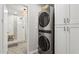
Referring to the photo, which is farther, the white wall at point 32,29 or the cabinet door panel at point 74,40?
the white wall at point 32,29

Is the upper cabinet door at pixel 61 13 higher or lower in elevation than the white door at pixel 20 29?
higher

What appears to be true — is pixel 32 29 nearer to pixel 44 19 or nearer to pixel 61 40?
pixel 44 19

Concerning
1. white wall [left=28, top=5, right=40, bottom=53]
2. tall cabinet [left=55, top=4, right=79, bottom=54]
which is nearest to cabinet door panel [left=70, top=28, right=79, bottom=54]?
tall cabinet [left=55, top=4, right=79, bottom=54]

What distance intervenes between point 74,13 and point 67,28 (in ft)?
1.01

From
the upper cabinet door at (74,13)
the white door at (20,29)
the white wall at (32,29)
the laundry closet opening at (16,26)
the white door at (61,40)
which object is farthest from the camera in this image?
the white door at (20,29)

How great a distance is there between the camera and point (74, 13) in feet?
6.18

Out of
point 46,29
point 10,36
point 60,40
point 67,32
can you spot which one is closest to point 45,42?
point 46,29

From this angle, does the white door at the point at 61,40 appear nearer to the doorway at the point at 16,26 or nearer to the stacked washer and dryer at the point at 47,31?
the stacked washer and dryer at the point at 47,31

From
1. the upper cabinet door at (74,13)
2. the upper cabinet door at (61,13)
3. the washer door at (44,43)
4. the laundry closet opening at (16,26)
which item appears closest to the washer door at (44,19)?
the washer door at (44,43)

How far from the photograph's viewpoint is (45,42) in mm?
2533

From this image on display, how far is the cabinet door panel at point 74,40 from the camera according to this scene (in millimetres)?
1880

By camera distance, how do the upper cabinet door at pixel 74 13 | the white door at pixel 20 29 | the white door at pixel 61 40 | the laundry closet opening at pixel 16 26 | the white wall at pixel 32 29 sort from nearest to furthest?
the upper cabinet door at pixel 74 13, the white door at pixel 61 40, the white wall at pixel 32 29, the laundry closet opening at pixel 16 26, the white door at pixel 20 29

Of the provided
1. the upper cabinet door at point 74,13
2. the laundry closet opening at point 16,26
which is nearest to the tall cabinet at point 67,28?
the upper cabinet door at point 74,13

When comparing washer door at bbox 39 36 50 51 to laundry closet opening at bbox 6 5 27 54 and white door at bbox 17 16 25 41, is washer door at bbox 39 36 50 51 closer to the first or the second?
laundry closet opening at bbox 6 5 27 54
